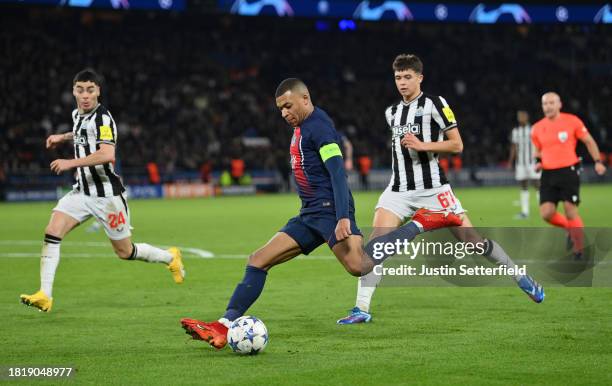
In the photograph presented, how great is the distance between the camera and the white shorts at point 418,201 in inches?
361

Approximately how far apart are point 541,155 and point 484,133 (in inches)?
1428

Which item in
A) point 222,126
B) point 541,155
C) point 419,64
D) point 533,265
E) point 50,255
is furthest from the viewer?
point 222,126

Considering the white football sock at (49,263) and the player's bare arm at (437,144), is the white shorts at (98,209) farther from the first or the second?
the player's bare arm at (437,144)

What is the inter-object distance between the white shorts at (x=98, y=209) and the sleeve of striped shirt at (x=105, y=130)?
631mm

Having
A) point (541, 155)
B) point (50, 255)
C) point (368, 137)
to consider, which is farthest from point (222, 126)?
point (50, 255)

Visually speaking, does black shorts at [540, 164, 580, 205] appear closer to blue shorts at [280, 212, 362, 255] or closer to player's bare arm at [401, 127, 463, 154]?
player's bare arm at [401, 127, 463, 154]

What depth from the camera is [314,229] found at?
7.54 meters

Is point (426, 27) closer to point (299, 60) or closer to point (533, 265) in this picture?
point (299, 60)

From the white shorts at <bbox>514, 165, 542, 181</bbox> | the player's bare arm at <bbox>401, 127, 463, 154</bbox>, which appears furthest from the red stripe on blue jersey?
the white shorts at <bbox>514, 165, 542, 181</bbox>

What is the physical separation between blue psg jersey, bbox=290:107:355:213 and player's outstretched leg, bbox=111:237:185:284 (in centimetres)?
314

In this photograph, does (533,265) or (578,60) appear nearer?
(533,265)

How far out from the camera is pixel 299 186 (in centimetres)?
775

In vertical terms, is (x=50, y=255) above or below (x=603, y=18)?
below

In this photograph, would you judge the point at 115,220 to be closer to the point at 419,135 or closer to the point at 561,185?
the point at 419,135
